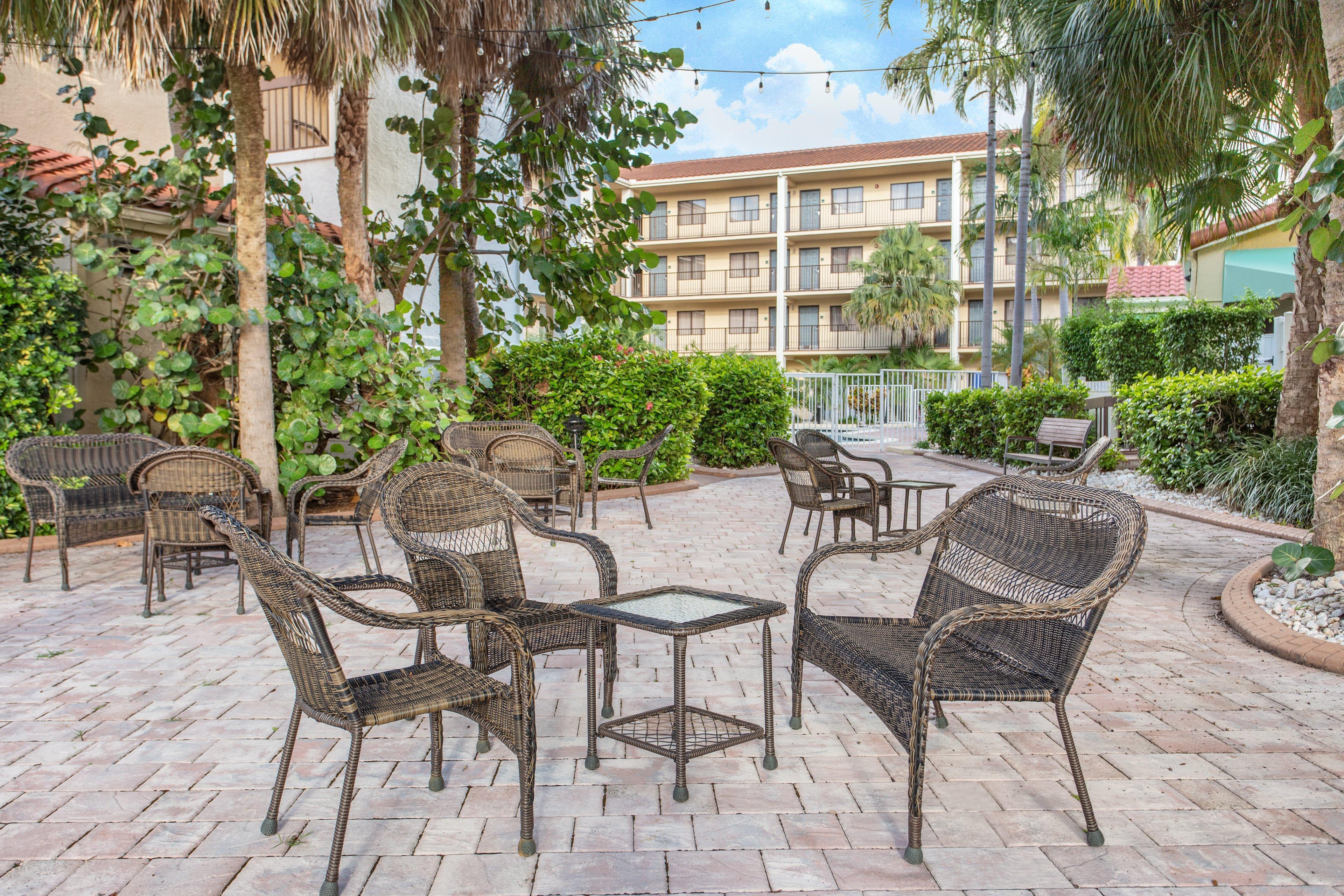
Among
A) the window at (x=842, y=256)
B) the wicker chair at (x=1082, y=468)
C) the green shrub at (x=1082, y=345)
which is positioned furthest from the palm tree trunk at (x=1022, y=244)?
the window at (x=842, y=256)

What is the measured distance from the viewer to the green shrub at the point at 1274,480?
6.96 meters

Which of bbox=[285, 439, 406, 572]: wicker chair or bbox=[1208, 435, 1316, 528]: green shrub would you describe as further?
bbox=[1208, 435, 1316, 528]: green shrub

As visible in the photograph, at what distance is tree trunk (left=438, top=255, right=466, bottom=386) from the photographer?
923cm

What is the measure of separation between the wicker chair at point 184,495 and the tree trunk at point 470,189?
4562mm

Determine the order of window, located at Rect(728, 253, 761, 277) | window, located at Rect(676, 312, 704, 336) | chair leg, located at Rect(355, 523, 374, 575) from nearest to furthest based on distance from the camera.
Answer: chair leg, located at Rect(355, 523, 374, 575)
window, located at Rect(728, 253, 761, 277)
window, located at Rect(676, 312, 704, 336)

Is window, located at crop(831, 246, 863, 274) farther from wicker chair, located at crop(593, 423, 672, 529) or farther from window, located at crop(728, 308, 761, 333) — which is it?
wicker chair, located at crop(593, 423, 672, 529)

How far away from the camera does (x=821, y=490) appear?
19.8 feet

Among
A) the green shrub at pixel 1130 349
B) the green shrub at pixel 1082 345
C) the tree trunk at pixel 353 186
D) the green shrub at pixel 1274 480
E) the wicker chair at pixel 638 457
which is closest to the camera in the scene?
the green shrub at pixel 1274 480

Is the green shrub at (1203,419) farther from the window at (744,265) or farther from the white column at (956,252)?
the window at (744,265)

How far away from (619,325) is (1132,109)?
20.6ft

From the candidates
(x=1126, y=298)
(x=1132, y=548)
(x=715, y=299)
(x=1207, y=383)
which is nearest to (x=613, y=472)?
(x=1207, y=383)

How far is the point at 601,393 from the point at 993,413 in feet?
23.2

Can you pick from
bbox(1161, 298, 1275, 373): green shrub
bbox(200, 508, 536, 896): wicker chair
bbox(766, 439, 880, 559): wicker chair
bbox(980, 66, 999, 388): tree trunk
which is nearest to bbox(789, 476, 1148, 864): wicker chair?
bbox(200, 508, 536, 896): wicker chair

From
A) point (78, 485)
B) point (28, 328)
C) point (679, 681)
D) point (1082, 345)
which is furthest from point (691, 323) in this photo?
point (679, 681)
